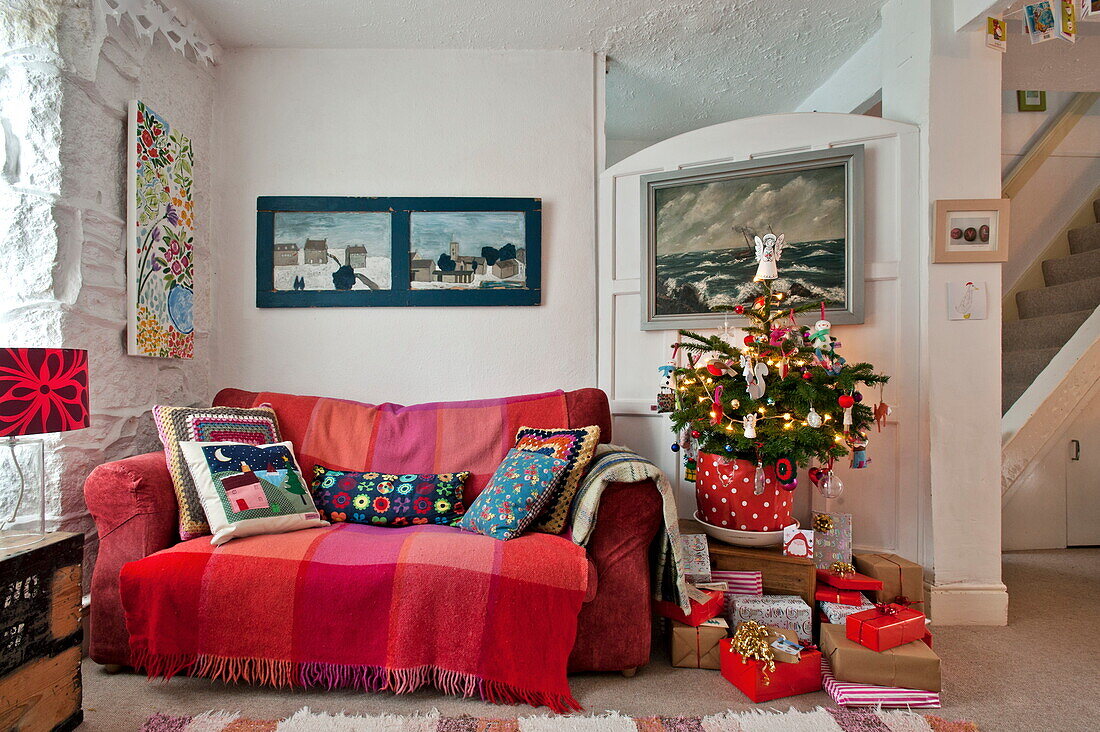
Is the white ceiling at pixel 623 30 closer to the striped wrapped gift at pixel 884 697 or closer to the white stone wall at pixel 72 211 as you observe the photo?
the white stone wall at pixel 72 211

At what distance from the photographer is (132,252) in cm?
220

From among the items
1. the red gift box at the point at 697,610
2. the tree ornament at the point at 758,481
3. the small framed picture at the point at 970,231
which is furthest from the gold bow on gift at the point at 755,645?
the small framed picture at the point at 970,231

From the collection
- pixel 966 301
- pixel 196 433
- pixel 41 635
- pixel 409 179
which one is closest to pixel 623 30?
pixel 409 179

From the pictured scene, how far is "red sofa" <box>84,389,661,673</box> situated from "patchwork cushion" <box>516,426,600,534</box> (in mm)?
187

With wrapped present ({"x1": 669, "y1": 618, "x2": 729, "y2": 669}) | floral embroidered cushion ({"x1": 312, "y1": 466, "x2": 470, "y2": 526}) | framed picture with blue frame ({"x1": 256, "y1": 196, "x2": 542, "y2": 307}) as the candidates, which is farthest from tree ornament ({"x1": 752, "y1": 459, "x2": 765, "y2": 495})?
framed picture with blue frame ({"x1": 256, "y1": 196, "x2": 542, "y2": 307})

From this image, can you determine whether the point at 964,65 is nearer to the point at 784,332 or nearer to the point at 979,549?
the point at 784,332

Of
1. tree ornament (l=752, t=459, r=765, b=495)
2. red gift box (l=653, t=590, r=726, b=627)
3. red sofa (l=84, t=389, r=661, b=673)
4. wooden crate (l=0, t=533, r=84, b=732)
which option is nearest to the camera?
wooden crate (l=0, t=533, r=84, b=732)

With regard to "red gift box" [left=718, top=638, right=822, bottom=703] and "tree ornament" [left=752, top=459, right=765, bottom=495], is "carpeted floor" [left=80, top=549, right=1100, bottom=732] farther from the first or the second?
"tree ornament" [left=752, top=459, right=765, bottom=495]

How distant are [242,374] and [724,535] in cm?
230

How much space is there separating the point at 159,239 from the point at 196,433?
87 cm

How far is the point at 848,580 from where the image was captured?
6.68 ft

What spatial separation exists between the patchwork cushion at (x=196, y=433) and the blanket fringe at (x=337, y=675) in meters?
0.38

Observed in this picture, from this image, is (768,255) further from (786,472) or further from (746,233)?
(786,472)

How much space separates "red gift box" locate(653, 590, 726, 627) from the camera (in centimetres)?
187
